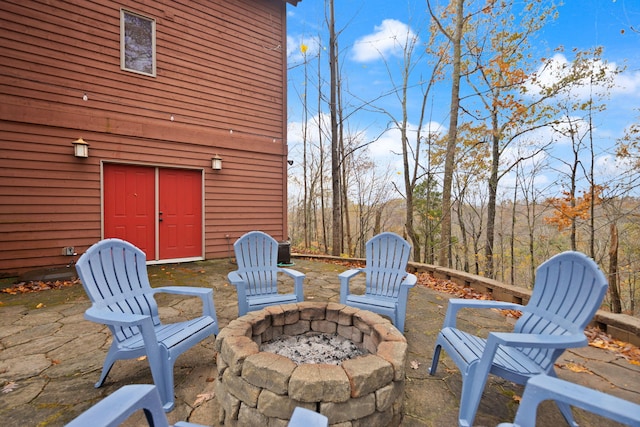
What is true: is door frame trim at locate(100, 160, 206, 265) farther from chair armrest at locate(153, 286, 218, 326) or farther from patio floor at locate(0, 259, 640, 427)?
chair armrest at locate(153, 286, 218, 326)

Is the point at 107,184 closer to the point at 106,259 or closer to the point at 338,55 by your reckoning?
the point at 106,259

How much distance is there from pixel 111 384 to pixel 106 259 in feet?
2.62

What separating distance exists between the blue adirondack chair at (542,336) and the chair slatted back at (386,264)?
94cm

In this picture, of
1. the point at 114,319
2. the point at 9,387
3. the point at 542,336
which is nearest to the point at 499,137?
the point at 542,336

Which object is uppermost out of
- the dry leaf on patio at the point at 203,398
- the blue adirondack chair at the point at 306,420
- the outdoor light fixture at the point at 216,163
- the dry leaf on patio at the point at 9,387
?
the outdoor light fixture at the point at 216,163

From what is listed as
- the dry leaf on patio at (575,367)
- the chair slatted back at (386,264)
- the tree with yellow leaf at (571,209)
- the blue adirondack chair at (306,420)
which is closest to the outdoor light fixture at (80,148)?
the chair slatted back at (386,264)

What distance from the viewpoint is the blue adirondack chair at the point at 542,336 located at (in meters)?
1.32

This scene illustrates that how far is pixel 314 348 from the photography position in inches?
75.1

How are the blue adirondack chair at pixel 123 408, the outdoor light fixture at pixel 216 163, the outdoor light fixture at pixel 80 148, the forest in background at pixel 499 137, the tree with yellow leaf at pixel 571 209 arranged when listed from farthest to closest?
1. the tree with yellow leaf at pixel 571 209
2. the forest in background at pixel 499 137
3. the outdoor light fixture at pixel 216 163
4. the outdoor light fixture at pixel 80 148
5. the blue adirondack chair at pixel 123 408

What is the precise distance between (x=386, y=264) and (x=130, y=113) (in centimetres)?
491

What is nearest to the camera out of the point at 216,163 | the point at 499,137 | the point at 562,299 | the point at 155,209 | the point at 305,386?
the point at 305,386

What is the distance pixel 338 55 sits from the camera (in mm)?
7414

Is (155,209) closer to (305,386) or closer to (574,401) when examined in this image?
(305,386)

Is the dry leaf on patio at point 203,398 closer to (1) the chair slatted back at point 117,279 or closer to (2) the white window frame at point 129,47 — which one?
(1) the chair slatted back at point 117,279
